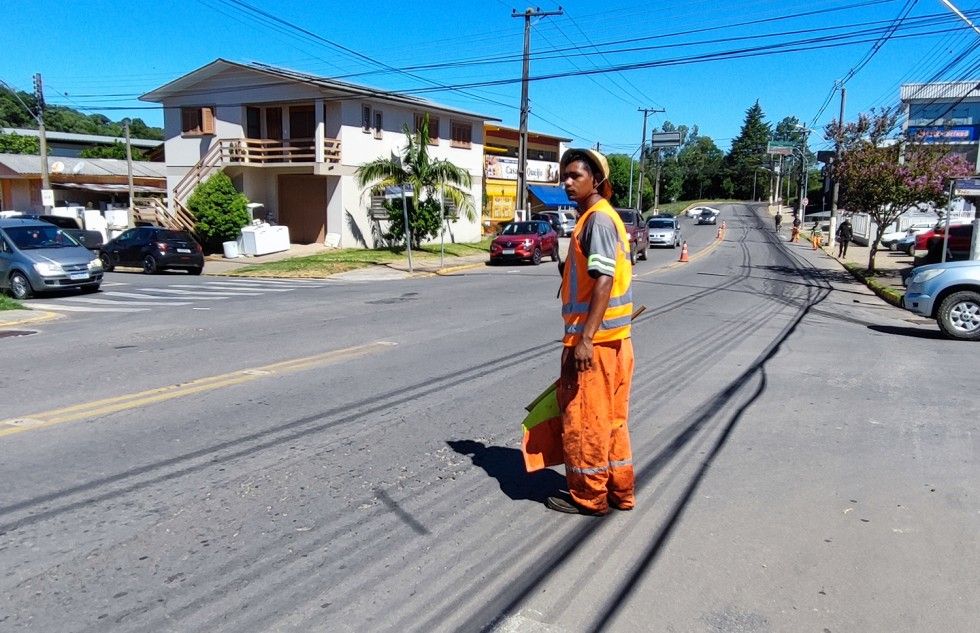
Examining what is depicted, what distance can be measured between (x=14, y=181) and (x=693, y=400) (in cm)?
5150

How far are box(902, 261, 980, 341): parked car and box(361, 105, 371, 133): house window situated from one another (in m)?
24.2

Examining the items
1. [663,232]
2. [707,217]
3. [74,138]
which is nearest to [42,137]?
[663,232]

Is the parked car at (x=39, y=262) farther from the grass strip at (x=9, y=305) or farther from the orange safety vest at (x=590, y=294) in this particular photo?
the orange safety vest at (x=590, y=294)

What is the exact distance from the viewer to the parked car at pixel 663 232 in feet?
128

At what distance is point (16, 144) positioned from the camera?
198 ft

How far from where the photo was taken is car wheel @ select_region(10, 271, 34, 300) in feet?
54.7

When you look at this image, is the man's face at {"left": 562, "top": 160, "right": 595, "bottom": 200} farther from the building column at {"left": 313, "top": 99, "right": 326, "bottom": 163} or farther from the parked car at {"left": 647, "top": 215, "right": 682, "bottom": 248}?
the parked car at {"left": 647, "top": 215, "right": 682, "bottom": 248}

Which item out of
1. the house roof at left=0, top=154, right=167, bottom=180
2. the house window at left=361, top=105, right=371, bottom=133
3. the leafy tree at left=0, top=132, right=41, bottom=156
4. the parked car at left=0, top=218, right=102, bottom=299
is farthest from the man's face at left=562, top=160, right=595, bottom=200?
the leafy tree at left=0, top=132, right=41, bottom=156

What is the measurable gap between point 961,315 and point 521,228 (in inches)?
732

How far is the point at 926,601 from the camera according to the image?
3.43m

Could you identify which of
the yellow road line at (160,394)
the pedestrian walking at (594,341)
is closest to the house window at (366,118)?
the yellow road line at (160,394)

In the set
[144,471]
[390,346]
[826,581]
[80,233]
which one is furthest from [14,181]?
[826,581]

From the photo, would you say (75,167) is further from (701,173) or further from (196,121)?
(701,173)

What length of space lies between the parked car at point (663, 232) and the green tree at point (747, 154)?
82.2 metres
